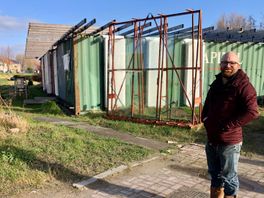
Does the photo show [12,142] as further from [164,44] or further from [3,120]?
[164,44]

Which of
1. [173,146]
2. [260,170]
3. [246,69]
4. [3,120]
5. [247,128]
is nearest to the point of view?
[260,170]

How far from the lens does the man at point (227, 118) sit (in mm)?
3146

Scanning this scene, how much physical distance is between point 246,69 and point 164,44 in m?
6.05

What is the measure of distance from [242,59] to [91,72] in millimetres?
6667

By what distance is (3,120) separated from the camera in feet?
22.8

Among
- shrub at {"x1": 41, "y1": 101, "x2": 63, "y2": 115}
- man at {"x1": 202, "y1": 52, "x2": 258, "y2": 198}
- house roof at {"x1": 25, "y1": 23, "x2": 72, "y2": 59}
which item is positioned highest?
house roof at {"x1": 25, "y1": 23, "x2": 72, "y2": 59}

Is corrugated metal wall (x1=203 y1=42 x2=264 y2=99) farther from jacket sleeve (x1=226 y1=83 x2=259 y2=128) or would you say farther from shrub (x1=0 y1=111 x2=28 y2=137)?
jacket sleeve (x1=226 y1=83 x2=259 y2=128)

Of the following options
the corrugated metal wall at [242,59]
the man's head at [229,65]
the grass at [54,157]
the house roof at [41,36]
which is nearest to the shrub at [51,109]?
the grass at [54,157]

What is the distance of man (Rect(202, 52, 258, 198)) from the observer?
10.3 feet

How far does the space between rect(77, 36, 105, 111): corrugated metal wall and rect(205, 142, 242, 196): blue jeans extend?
7336 millimetres

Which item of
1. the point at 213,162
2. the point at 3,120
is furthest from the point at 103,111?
the point at 213,162

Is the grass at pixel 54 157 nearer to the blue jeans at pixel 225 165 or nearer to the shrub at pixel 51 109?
the blue jeans at pixel 225 165

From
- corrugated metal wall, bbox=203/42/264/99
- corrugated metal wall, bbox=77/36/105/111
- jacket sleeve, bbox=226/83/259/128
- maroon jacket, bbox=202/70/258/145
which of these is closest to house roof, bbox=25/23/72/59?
corrugated metal wall, bbox=77/36/105/111

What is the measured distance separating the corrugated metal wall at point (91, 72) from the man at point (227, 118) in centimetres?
729
